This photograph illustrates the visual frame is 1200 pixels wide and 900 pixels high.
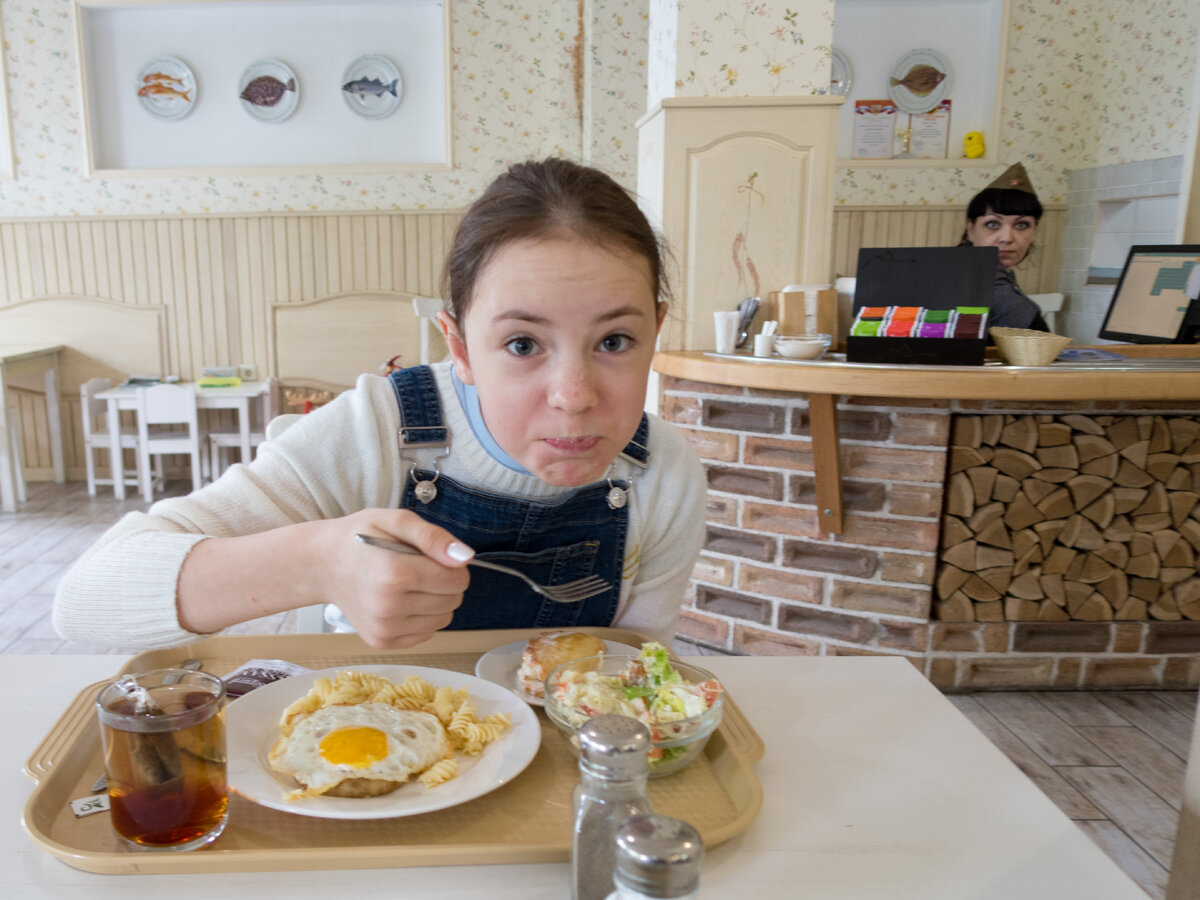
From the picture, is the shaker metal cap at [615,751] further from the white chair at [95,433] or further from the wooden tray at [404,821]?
the white chair at [95,433]

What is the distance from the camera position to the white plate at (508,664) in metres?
0.89

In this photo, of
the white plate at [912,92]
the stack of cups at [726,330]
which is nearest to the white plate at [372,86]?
the white plate at [912,92]

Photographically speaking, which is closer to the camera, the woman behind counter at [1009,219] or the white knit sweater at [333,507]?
the white knit sweater at [333,507]

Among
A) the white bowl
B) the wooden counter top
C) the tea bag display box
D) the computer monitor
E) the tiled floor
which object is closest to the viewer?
the tiled floor

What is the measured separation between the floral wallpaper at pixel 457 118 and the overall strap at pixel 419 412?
3805mm

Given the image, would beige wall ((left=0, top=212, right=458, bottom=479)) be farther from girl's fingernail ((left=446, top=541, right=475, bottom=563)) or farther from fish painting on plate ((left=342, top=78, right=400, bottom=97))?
girl's fingernail ((left=446, top=541, right=475, bottom=563))

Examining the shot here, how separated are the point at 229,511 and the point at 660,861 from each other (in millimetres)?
782

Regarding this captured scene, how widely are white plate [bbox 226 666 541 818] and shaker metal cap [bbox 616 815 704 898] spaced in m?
0.31

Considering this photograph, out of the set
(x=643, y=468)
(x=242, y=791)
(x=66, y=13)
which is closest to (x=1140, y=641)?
(x=643, y=468)

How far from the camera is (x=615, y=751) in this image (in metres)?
0.50

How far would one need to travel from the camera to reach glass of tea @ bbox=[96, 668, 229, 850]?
63cm

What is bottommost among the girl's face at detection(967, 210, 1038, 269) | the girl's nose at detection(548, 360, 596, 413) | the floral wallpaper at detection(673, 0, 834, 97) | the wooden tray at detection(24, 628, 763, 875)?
the wooden tray at detection(24, 628, 763, 875)

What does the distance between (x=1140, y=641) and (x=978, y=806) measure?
2153mm

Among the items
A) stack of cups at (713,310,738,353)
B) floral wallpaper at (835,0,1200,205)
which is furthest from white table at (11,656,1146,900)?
floral wallpaper at (835,0,1200,205)
